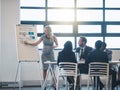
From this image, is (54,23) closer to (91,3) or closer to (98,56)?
(91,3)

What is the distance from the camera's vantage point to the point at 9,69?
8.19 m

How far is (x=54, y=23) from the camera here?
8.62 meters

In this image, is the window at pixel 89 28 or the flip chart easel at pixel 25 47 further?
the window at pixel 89 28

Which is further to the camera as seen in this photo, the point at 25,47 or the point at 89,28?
the point at 89,28

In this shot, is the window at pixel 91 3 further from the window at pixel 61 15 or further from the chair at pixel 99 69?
the chair at pixel 99 69

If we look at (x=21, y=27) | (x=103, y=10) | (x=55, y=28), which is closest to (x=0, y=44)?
(x=21, y=27)

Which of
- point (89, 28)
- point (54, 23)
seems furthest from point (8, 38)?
point (89, 28)

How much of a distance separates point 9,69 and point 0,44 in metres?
0.76

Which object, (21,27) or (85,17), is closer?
(21,27)

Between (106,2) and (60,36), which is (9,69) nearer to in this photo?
(60,36)

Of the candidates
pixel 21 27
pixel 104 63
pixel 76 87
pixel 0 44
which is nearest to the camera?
pixel 104 63

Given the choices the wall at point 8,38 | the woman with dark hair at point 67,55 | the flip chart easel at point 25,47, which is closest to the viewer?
the woman with dark hair at point 67,55

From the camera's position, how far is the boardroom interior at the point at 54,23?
8156 millimetres

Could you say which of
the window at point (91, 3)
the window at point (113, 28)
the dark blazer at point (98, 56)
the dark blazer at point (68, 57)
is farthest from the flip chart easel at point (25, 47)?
the window at point (113, 28)
